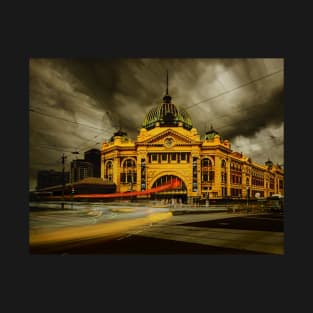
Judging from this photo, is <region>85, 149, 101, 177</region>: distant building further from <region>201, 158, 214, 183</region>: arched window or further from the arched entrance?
<region>201, 158, 214, 183</region>: arched window

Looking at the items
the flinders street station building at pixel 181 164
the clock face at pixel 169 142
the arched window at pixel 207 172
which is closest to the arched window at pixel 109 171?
the flinders street station building at pixel 181 164

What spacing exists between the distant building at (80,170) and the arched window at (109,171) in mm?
A: 342

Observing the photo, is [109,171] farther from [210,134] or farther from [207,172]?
[210,134]

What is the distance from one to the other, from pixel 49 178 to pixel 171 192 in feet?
8.84

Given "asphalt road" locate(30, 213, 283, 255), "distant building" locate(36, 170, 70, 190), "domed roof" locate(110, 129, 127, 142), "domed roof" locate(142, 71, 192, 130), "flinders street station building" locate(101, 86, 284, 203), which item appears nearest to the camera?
"asphalt road" locate(30, 213, 283, 255)

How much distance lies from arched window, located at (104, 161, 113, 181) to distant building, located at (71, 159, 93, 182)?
342 millimetres

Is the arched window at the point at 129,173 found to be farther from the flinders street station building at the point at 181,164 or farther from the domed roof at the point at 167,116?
the domed roof at the point at 167,116

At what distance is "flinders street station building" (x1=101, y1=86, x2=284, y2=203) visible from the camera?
5473mm

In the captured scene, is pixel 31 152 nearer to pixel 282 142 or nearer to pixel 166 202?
pixel 166 202

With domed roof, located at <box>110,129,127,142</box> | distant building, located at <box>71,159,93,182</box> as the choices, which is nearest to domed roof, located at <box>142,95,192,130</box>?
domed roof, located at <box>110,129,127,142</box>

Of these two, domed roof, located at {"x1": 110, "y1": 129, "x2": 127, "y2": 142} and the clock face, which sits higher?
domed roof, located at {"x1": 110, "y1": 129, "x2": 127, "y2": 142}

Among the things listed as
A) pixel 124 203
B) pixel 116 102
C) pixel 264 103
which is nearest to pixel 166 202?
pixel 124 203

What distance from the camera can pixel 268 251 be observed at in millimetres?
4598

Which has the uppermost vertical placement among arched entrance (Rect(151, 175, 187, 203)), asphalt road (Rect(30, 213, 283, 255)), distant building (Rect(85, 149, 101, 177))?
distant building (Rect(85, 149, 101, 177))
